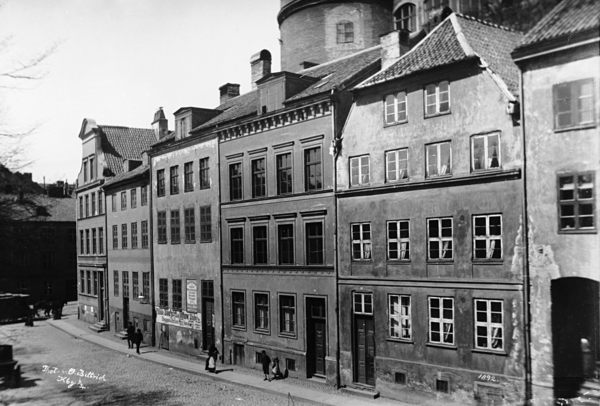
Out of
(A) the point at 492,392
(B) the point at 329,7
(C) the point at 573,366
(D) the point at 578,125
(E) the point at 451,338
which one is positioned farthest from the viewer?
(B) the point at 329,7

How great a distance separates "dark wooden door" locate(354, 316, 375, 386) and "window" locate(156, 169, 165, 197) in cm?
1852

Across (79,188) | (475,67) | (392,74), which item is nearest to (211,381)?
(392,74)

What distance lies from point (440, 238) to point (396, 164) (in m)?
3.25

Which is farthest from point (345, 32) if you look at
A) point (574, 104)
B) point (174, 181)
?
point (574, 104)

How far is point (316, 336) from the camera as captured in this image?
25625mm

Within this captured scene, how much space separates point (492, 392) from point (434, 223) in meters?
5.70

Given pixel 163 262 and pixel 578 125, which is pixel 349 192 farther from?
pixel 163 262

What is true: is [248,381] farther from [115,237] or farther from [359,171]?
[115,237]

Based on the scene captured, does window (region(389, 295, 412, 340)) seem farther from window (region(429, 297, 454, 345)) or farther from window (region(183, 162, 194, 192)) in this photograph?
window (region(183, 162, 194, 192))

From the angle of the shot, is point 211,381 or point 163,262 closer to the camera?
point 211,381

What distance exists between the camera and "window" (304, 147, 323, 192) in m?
25.5

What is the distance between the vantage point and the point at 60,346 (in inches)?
1496

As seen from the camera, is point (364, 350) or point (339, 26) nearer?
point (364, 350)

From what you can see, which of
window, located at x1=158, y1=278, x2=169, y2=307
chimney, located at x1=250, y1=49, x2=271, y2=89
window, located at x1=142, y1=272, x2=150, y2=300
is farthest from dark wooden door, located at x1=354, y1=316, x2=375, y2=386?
chimney, located at x1=250, y1=49, x2=271, y2=89
